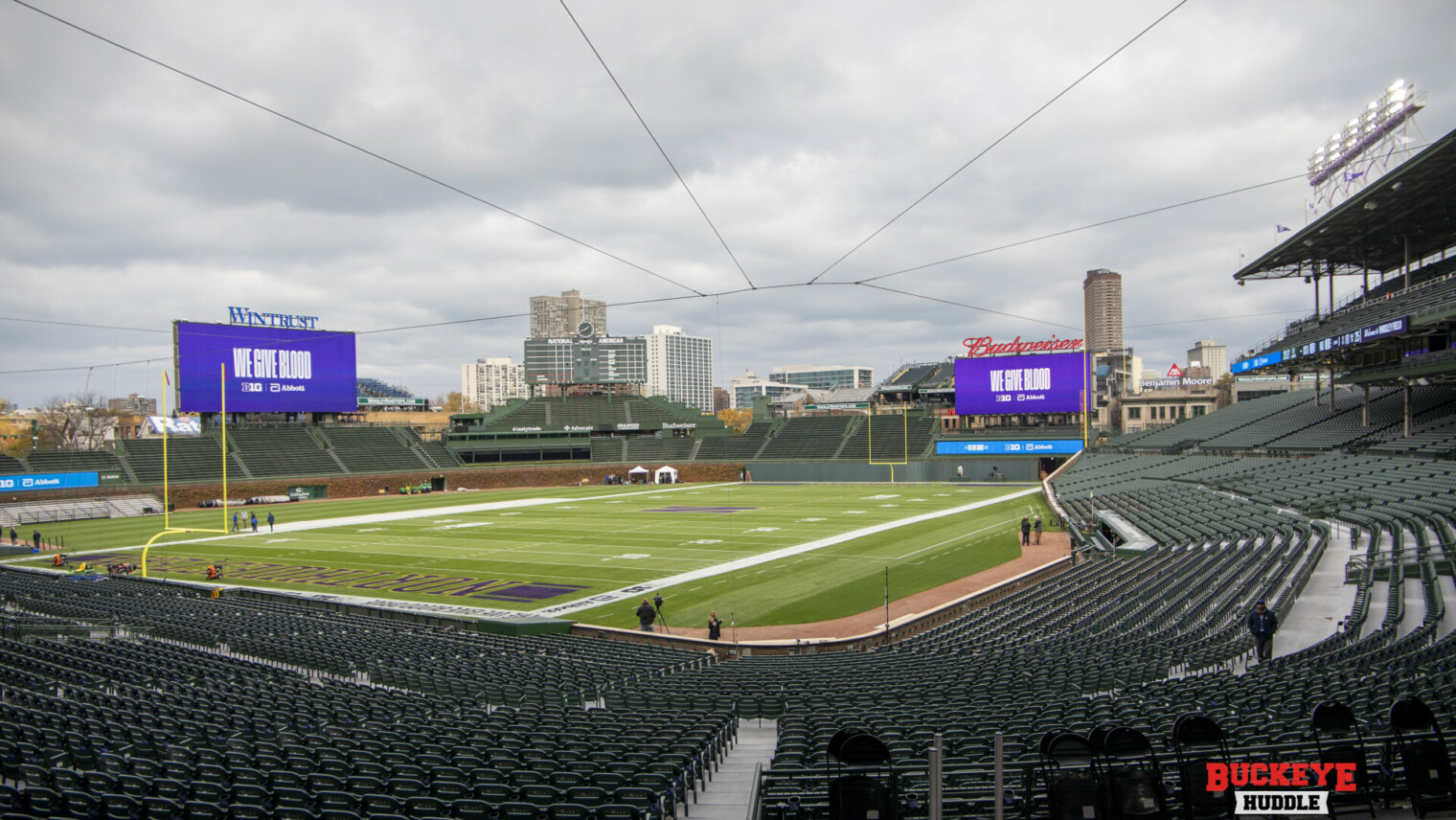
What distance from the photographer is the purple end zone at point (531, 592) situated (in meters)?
28.0

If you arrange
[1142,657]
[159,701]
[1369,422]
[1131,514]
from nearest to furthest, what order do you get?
[159,701] → [1142,657] → [1131,514] → [1369,422]

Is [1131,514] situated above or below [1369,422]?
below

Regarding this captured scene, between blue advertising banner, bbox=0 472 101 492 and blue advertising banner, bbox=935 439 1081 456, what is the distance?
7495cm

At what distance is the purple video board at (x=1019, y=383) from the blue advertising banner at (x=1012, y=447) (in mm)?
3356

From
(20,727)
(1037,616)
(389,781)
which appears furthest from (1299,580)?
(20,727)

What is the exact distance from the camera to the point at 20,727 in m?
Answer: 9.29

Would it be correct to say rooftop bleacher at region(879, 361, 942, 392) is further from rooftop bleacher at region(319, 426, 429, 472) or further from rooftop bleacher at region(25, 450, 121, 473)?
rooftop bleacher at region(25, 450, 121, 473)

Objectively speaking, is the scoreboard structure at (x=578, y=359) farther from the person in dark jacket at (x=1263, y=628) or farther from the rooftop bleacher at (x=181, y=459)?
the person in dark jacket at (x=1263, y=628)

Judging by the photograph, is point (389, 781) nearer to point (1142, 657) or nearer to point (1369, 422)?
point (1142, 657)

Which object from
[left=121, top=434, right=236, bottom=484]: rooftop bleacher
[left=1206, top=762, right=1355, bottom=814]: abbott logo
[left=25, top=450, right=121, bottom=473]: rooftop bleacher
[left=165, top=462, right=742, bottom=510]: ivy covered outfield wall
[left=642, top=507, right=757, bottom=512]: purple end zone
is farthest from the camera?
[left=165, top=462, right=742, bottom=510]: ivy covered outfield wall

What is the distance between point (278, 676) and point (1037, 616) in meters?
17.7

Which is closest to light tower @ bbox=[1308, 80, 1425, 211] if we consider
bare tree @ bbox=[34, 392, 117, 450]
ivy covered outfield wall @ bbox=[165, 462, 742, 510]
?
ivy covered outfield wall @ bbox=[165, 462, 742, 510]

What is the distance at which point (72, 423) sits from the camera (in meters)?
99.4

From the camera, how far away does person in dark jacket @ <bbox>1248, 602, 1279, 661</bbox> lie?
1449 cm
